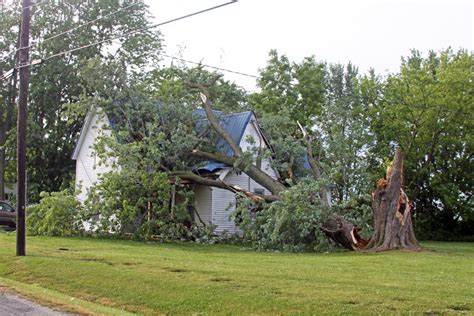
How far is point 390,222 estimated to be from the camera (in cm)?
1922

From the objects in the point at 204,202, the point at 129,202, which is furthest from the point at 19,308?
the point at 204,202

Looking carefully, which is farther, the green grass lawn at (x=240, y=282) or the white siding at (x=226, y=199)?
the white siding at (x=226, y=199)

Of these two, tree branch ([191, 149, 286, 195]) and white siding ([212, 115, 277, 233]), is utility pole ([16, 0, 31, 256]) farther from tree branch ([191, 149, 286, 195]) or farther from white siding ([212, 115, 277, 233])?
white siding ([212, 115, 277, 233])

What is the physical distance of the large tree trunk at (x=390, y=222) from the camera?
19.0 meters

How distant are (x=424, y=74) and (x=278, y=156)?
1763cm

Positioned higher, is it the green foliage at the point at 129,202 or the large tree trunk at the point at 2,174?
the large tree trunk at the point at 2,174

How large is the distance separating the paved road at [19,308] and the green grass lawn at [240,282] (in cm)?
36

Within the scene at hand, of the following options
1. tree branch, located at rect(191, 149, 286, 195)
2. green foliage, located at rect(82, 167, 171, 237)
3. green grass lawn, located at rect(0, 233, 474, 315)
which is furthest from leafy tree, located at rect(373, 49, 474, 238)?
green grass lawn, located at rect(0, 233, 474, 315)

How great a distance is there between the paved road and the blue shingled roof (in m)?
16.2

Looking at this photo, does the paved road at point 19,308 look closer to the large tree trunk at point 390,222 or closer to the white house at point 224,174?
the large tree trunk at point 390,222

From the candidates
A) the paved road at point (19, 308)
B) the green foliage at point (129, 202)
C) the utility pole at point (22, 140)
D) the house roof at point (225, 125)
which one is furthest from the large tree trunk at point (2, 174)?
the paved road at point (19, 308)

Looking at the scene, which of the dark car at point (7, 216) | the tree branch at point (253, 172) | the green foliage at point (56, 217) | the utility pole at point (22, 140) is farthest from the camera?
the dark car at point (7, 216)

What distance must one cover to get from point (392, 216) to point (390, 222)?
0.20 metres

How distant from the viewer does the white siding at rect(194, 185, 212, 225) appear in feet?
91.2
